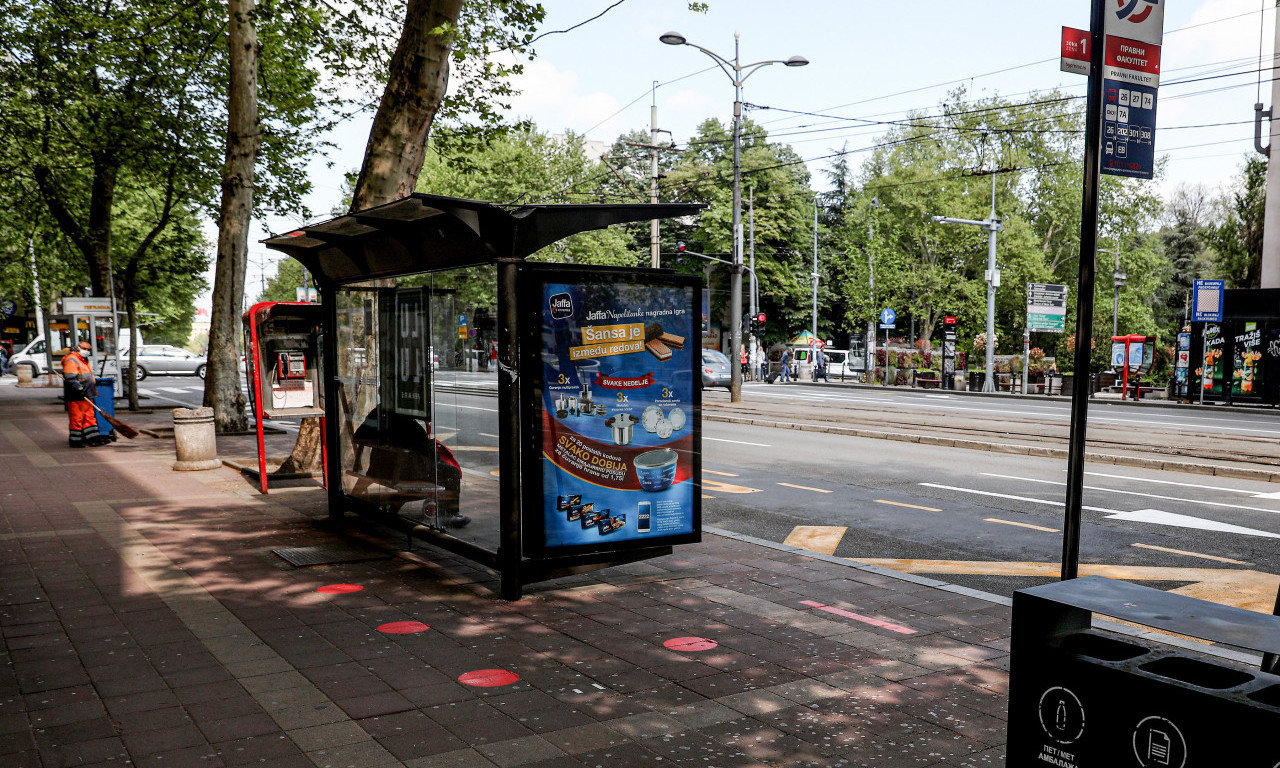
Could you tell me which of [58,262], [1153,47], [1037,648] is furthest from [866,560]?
[58,262]

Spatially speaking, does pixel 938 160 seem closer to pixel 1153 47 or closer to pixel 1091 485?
pixel 1091 485

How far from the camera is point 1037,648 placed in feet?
8.53

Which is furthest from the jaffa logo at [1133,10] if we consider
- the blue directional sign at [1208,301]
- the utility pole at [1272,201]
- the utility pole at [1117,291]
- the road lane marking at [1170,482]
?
the utility pole at [1117,291]

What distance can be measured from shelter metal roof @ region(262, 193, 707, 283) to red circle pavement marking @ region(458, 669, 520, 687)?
2.48 metres

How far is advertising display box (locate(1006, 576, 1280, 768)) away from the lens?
2.16 meters

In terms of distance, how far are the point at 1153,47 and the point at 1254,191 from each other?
3720 centimetres

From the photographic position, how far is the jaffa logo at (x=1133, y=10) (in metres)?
4.18

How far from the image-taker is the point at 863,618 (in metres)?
5.73

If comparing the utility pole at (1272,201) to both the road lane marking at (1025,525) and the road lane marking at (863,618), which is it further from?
the road lane marking at (863,618)

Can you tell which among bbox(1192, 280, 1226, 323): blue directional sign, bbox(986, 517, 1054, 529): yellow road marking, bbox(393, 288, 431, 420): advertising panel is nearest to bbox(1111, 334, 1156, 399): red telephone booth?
bbox(1192, 280, 1226, 323): blue directional sign

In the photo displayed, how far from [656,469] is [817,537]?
2581mm

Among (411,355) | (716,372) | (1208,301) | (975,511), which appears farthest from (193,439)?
(1208,301)

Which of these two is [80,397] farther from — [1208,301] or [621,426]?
[1208,301]

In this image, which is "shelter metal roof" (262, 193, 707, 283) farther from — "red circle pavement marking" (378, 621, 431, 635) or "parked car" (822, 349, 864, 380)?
"parked car" (822, 349, 864, 380)
